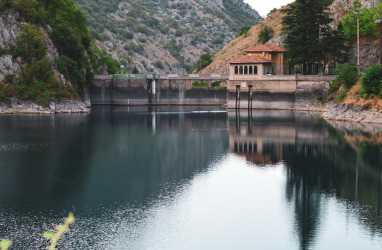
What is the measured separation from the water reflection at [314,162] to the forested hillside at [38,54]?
4295 cm

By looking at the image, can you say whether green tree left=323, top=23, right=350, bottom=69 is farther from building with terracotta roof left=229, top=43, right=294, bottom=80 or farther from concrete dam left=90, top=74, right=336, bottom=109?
concrete dam left=90, top=74, right=336, bottom=109

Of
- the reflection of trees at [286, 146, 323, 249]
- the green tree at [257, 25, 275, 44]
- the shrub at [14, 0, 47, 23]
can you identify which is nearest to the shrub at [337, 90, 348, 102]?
the reflection of trees at [286, 146, 323, 249]

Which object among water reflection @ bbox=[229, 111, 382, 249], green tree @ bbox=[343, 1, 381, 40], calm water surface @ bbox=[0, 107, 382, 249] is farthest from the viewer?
green tree @ bbox=[343, 1, 381, 40]

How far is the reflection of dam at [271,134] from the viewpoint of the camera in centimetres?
6350

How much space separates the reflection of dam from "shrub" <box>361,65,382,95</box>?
988 centimetres

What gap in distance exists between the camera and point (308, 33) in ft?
380

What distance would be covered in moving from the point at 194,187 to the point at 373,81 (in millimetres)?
52310

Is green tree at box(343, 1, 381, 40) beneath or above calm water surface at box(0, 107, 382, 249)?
above

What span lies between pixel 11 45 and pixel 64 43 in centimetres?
1296

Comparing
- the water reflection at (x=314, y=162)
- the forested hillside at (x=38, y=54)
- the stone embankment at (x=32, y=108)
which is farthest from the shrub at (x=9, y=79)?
the water reflection at (x=314, y=162)

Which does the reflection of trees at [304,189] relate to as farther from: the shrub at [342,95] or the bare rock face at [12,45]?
the bare rock face at [12,45]

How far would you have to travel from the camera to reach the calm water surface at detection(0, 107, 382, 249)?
1303 inches

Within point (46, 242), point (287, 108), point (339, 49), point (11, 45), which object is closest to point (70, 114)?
point (11, 45)

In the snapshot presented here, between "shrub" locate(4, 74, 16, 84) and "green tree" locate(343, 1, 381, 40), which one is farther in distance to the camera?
"green tree" locate(343, 1, 381, 40)
